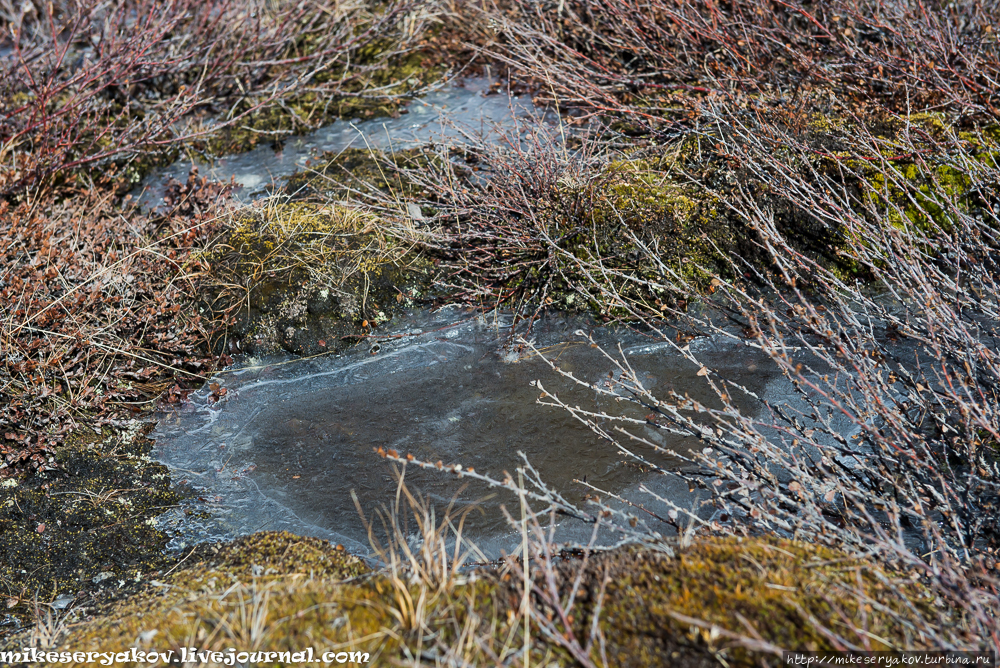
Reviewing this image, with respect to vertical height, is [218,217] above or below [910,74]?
below

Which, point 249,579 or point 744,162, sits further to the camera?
point 744,162

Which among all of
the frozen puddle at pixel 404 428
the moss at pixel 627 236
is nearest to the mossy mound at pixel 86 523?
the frozen puddle at pixel 404 428

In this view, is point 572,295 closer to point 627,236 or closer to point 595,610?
point 627,236

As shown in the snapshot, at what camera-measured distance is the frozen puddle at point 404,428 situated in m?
3.37

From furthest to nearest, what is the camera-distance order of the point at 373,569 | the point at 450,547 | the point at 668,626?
Result: the point at 450,547
the point at 373,569
the point at 668,626

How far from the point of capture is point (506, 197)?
462 cm

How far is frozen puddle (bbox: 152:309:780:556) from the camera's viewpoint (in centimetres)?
337

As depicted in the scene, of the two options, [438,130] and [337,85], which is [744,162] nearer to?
[438,130]

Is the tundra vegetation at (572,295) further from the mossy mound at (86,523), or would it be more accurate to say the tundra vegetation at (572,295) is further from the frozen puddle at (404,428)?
the frozen puddle at (404,428)

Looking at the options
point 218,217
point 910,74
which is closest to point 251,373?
point 218,217

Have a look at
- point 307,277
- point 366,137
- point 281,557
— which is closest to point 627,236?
point 307,277

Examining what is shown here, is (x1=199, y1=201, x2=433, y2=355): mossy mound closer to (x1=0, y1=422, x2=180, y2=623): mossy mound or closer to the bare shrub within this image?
(x1=0, y1=422, x2=180, y2=623): mossy mound

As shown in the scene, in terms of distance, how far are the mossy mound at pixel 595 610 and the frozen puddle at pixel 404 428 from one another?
820 mm

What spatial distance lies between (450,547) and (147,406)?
212 centimetres
